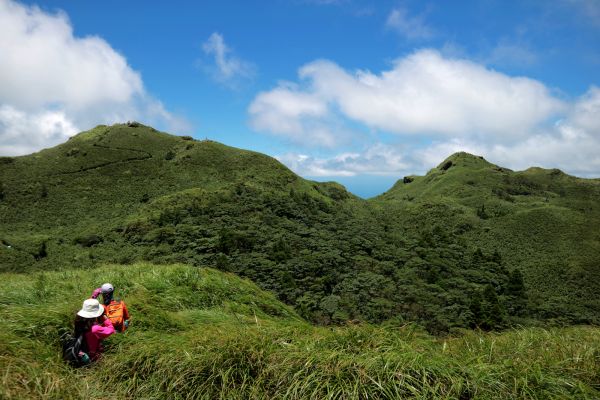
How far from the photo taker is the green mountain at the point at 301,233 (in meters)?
40.8

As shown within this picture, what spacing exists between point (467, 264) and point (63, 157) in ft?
258

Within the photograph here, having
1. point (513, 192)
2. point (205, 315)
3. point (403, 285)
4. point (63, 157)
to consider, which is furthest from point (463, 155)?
point (205, 315)

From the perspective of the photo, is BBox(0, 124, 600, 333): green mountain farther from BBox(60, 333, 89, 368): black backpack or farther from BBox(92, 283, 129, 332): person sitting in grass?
BBox(60, 333, 89, 368): black backpack

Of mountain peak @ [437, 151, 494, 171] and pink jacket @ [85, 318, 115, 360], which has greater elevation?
mountain peak @ [437, 151, 494, 171]

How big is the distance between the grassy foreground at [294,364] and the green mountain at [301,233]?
60.0 feet

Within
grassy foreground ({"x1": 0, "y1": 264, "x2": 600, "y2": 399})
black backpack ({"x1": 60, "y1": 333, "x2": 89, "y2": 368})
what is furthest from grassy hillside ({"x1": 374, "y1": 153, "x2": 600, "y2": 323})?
black backpack ({"x1": 60, "y1": 333, "x2": 89, "y2": 368})

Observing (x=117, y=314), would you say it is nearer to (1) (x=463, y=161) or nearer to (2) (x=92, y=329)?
(2) (x=92, y=329)

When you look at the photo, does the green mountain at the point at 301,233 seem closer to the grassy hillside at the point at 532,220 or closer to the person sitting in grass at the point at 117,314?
the grassy hillside at the point at 532,220

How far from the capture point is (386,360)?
471 centimetres

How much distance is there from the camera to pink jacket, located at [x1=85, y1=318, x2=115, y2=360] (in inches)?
223

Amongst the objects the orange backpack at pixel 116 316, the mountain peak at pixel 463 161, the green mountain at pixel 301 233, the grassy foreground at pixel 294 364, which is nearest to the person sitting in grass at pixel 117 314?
the orange backpack at pixel 116 316

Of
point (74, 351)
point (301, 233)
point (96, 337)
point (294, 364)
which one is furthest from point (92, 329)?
point (301, 233)

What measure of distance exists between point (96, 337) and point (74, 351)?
0.36 metres

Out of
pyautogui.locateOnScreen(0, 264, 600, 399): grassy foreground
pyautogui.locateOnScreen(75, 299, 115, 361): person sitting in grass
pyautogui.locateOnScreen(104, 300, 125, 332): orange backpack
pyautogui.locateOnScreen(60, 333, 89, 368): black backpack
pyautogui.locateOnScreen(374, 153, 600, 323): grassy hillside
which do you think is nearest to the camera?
pyautogui.locateOnScreen(0, 264, 600, 399): grassy foreground
